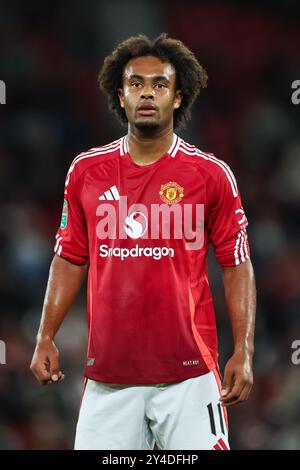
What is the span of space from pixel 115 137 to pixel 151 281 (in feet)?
14.0

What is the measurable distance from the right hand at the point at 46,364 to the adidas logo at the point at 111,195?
623mm

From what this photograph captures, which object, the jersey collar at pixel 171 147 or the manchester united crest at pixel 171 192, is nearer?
the manchester united crest at pixel 171 192

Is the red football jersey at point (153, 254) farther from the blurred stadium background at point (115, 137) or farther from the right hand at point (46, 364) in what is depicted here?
the blurred stadium background at point (115, 137)

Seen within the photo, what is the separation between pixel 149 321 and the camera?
3.60 m

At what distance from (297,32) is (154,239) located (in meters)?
5.69

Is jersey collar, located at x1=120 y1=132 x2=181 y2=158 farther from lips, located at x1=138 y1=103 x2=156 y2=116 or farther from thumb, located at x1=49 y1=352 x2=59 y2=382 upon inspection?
thumb, located at x1=49 y1=352 x2=59 y2=382

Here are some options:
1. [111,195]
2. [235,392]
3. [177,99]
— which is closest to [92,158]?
[111,195]

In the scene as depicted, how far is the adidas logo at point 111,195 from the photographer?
12.2 ft

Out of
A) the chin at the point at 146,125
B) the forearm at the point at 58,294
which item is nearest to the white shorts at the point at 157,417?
the forearm at the point at 58,294

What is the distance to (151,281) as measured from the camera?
3609 mm

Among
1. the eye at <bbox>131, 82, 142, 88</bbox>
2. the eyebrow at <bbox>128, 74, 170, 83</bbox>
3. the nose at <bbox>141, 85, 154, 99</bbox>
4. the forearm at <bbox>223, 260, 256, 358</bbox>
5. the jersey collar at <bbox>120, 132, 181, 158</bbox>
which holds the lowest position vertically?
the forearm at <bbox>223, 260, 256, 358</bbox>

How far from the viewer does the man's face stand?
3740 millimetres

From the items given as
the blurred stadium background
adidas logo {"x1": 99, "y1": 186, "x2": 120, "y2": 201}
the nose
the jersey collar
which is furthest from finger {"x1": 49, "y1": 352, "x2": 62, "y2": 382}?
the blurred stadium background

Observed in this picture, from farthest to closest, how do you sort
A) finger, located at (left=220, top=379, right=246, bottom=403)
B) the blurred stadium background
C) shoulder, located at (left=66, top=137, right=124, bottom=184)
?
the blurred stadium background, shoulder, located at (left=66, top=137, right=124, bottom=184), finger, located at (left=220, top=379, right=246, bottom=403)
